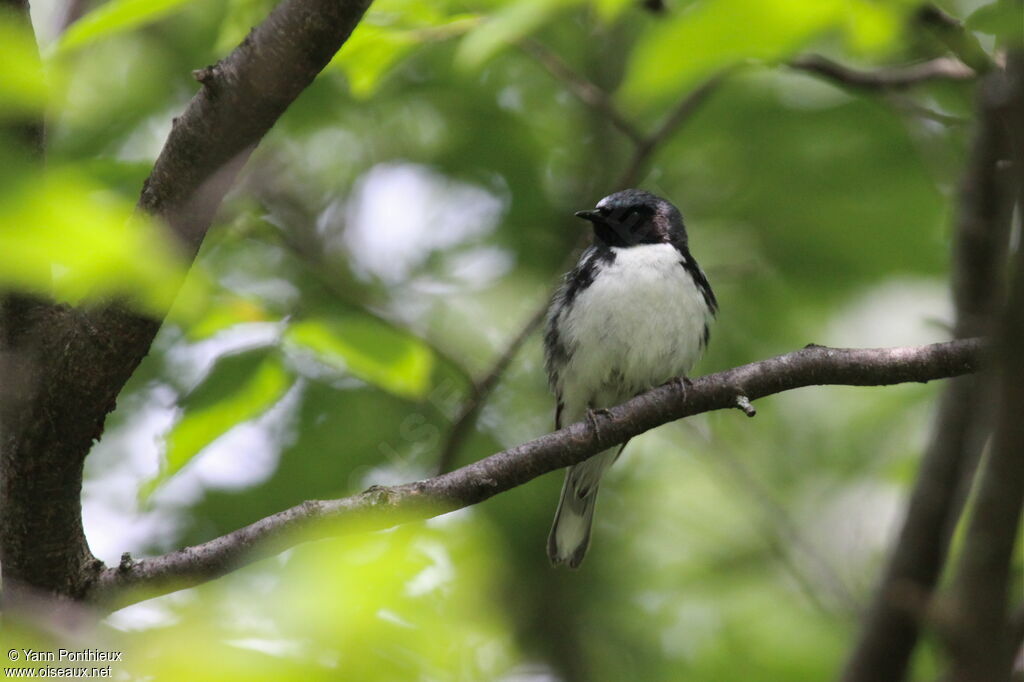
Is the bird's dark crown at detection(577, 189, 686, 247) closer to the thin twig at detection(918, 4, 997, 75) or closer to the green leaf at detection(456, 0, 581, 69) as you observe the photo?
the thin twig at detection(918, 4, 997, 75)

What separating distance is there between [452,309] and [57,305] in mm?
3156

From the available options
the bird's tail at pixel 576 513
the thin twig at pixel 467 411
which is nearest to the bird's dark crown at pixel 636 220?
the bird's tail at pixel 576 513

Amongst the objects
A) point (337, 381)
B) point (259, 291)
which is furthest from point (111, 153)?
point (337, 381)

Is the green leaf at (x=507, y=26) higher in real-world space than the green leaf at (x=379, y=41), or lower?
higher

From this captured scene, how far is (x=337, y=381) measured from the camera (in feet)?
16.0

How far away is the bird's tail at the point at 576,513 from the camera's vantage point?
5418 millimetres

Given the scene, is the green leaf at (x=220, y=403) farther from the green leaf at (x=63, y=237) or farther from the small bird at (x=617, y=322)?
the green leaf at (x=63, y=237)

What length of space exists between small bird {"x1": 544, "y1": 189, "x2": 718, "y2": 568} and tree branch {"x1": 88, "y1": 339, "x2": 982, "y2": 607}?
4.48ft

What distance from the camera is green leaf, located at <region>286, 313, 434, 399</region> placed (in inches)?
152

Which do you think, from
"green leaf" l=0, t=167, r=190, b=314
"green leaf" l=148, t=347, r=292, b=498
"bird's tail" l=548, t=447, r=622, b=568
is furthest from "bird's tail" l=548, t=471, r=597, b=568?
"green leaf" l=0, t=167, r=190, b=314

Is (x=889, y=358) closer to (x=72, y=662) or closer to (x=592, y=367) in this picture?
(x=592, y=367)

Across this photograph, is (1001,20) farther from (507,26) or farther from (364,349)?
(364,349)

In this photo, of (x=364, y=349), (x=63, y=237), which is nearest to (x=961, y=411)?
(x=364, y=349)

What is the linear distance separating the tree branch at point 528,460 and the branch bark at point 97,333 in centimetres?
22
